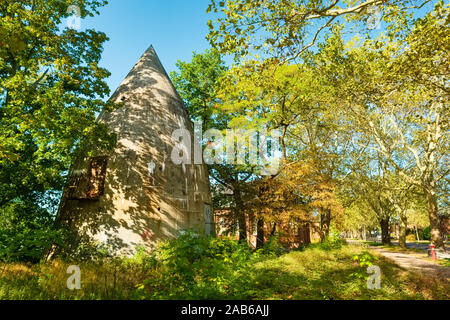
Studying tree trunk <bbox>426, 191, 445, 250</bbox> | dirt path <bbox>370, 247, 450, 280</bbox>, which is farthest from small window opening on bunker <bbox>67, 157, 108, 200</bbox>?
tree trunk <bbox>426, 191, 445, 250</bbox>

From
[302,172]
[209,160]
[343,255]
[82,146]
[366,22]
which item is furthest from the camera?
[209,160]

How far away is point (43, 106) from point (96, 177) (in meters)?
3.75

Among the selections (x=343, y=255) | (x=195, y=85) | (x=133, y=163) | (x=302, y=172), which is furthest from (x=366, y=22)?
(x=195, y=85)

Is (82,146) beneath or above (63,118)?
beneath

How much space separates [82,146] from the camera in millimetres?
10328

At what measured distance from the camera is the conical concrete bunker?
10.1m

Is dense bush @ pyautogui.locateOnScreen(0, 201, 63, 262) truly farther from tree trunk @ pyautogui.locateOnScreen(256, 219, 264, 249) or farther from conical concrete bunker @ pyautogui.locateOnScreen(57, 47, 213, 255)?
tree trunk @ pyautogui.locateOnScreen(256, 219, 264, 249)

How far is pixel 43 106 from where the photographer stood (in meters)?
8.52

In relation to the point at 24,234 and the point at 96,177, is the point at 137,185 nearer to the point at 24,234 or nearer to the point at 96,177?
the point at 96,177

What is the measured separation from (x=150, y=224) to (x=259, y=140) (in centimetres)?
1143

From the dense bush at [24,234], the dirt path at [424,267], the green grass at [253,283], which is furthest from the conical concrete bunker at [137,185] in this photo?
the dirt path at [424,267]

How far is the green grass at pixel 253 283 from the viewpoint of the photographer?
226 inches
